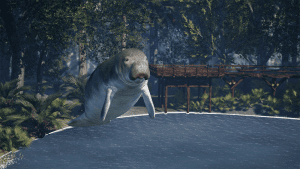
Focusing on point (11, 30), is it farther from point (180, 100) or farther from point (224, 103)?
point (224, 103)

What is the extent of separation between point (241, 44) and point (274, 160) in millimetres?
19408

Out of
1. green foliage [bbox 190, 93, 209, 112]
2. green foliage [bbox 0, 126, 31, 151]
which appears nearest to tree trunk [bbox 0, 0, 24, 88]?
green foliage [bbox 0, 126, 31, 151]

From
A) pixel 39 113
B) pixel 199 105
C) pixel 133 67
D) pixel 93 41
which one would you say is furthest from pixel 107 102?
pixel 199 105

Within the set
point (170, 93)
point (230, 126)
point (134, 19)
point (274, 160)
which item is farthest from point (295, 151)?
point (170, 93)

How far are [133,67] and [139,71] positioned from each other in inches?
6.7

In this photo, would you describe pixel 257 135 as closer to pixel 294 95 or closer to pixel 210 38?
pixel 294 95

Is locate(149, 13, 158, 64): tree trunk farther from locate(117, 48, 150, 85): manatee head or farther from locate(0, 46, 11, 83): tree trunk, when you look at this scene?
locate(117, 48, 150, 85): manatee head

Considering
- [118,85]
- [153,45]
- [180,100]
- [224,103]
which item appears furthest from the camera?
[153,45]

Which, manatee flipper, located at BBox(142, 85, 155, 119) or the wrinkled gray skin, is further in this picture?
manatee flipper, located at BBox(142, 85, 155, 119)

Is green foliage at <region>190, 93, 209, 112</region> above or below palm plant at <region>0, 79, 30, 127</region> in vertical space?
below

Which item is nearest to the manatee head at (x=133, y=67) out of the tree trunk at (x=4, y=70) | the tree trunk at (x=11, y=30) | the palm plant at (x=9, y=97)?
the palm plant at (x=9, y=97)

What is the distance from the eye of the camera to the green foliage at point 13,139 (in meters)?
15.3

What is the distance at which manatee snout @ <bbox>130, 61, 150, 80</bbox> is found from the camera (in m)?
5.36

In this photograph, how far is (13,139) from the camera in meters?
15.9
